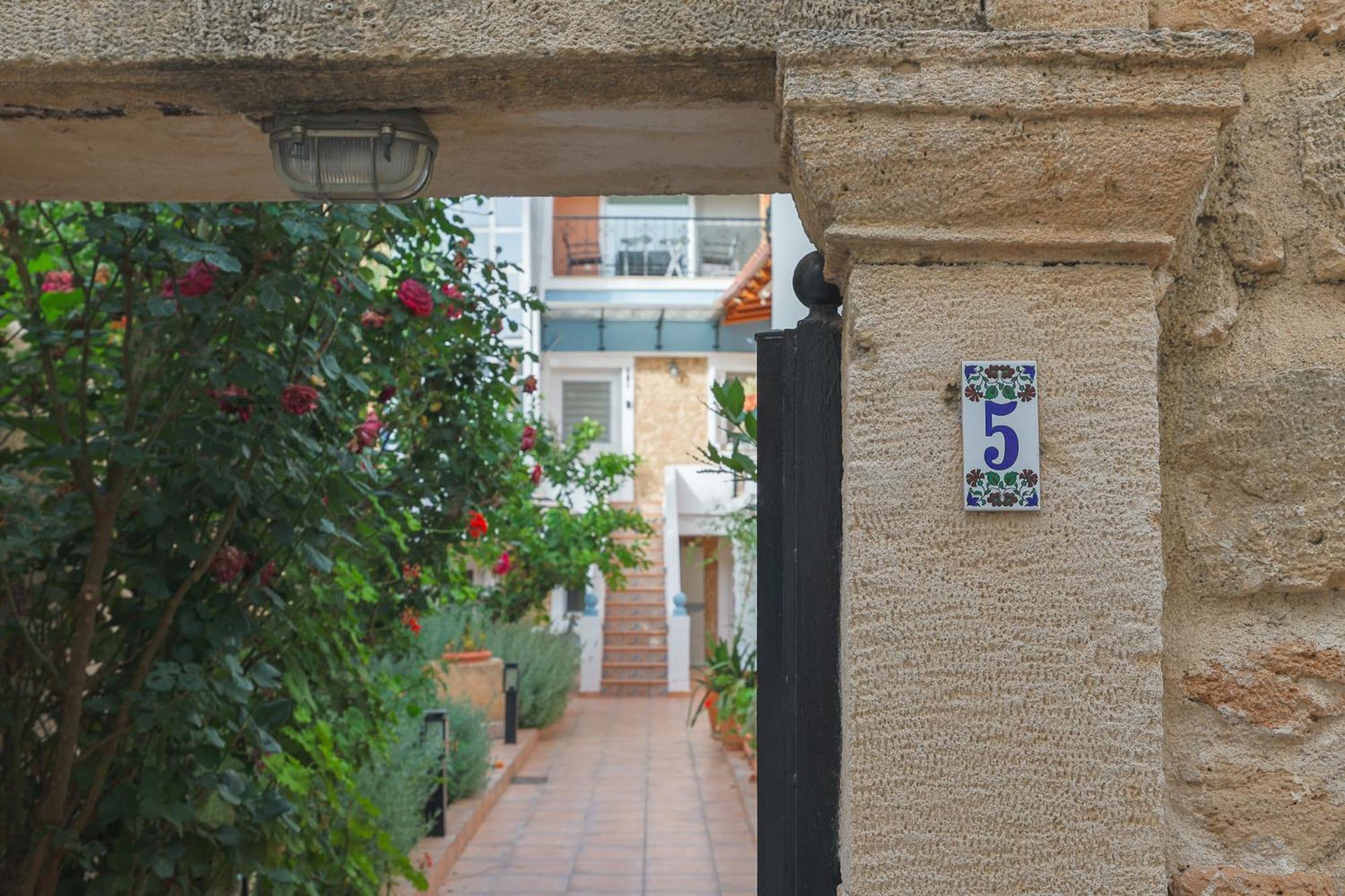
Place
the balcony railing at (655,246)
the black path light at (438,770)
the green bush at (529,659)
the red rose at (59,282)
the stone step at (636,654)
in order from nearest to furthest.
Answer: the red rose at (59,282)
the black path light at (438,770)
the green bush at (529,659)
the stone step at (636,654)
the balcony railing at (655,246)

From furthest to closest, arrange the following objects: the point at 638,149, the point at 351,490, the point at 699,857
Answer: the point at 699,857, the point at 351,490, the point at 638,149

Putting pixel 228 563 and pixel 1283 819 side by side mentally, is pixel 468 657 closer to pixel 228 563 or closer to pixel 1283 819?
pixel 228 563

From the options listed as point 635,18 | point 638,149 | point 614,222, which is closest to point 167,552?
point 638,149

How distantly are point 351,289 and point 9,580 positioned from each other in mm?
1025

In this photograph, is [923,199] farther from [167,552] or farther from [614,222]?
[614,222]

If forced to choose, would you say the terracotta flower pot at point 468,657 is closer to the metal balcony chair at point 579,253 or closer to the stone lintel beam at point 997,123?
the stone lintel beam at point 997,123

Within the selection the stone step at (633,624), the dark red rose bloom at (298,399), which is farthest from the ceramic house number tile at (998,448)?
the stone step at (633,624)

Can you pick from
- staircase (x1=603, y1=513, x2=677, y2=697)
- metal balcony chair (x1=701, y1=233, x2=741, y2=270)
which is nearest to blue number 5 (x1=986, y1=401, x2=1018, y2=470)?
staircase (x1=603, y1=513, x2=677, y2=697)

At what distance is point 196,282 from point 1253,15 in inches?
87.3

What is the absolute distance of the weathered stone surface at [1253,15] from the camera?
164cm

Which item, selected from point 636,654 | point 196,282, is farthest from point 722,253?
point 196,282

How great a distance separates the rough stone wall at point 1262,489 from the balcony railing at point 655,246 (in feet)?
59.6

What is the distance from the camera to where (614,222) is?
20109 millimetres

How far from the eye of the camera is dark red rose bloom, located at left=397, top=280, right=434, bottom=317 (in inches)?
153
